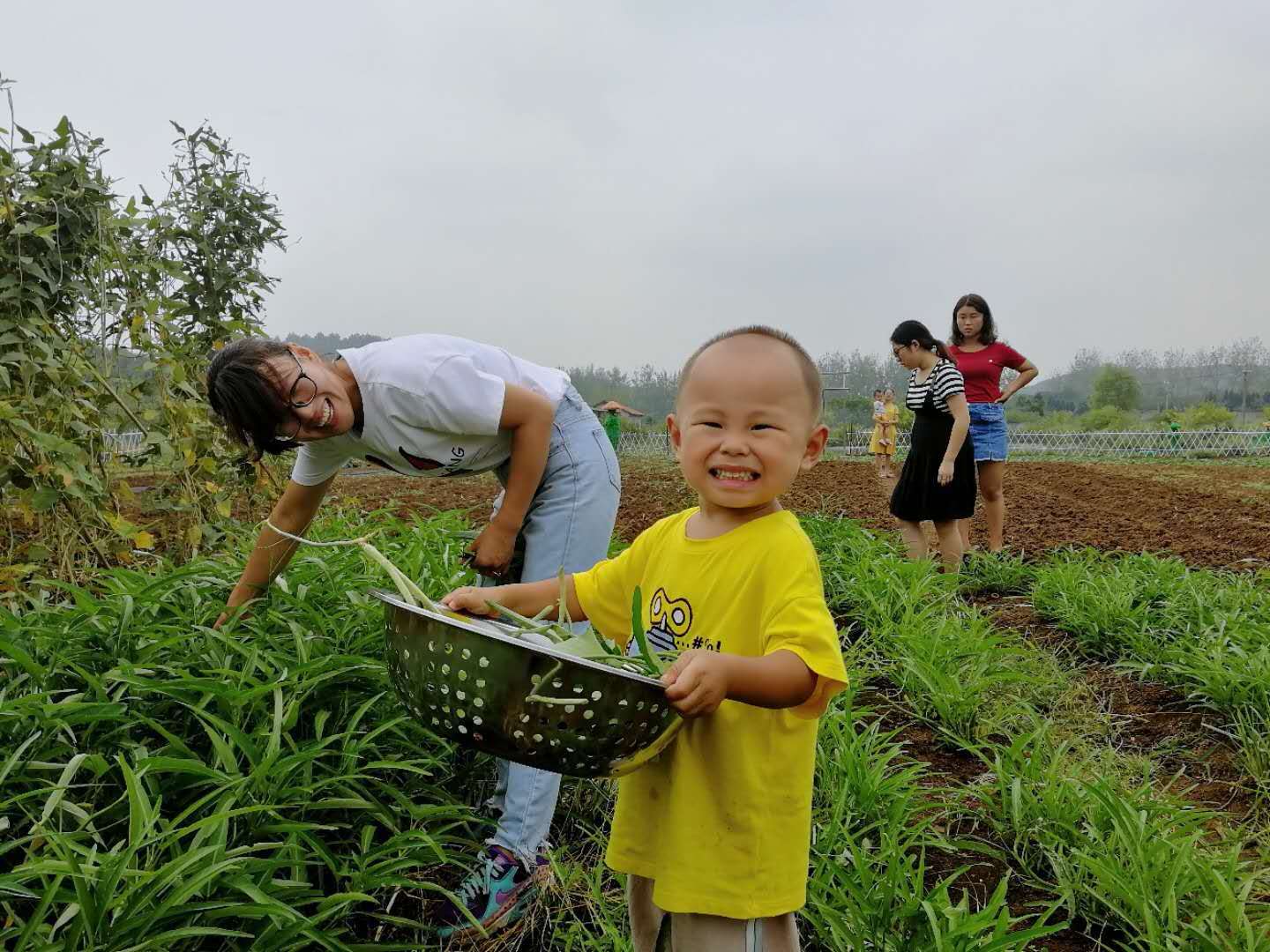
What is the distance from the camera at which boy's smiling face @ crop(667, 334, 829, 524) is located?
1.11 m

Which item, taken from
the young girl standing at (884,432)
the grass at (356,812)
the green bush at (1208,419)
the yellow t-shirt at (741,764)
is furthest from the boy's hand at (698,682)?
the green bush at (1208,419)

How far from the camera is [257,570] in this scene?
2.23 meters

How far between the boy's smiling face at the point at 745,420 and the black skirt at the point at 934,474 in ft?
10.7

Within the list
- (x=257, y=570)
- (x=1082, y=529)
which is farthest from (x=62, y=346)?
(x=1082, y=529)

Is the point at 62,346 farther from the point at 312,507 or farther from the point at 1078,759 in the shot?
the point at 1078,759

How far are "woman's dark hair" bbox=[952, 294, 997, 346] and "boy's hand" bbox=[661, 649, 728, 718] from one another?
13.6ft

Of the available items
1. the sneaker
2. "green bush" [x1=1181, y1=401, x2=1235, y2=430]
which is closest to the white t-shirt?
the sneaker

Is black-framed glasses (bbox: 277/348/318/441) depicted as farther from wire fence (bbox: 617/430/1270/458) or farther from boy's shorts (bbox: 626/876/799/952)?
wire fence (bbox: 617/430/1270/458)

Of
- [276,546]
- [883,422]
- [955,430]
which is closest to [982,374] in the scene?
[955,430]

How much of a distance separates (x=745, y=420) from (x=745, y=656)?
309mm

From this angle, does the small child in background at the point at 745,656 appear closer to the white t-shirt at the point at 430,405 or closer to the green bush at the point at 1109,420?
the white t-shirt at the point at 430,405

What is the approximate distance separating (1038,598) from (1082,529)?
295cm

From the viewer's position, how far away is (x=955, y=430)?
157 inches

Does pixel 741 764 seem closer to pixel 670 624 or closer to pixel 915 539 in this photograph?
pixel 670 624
